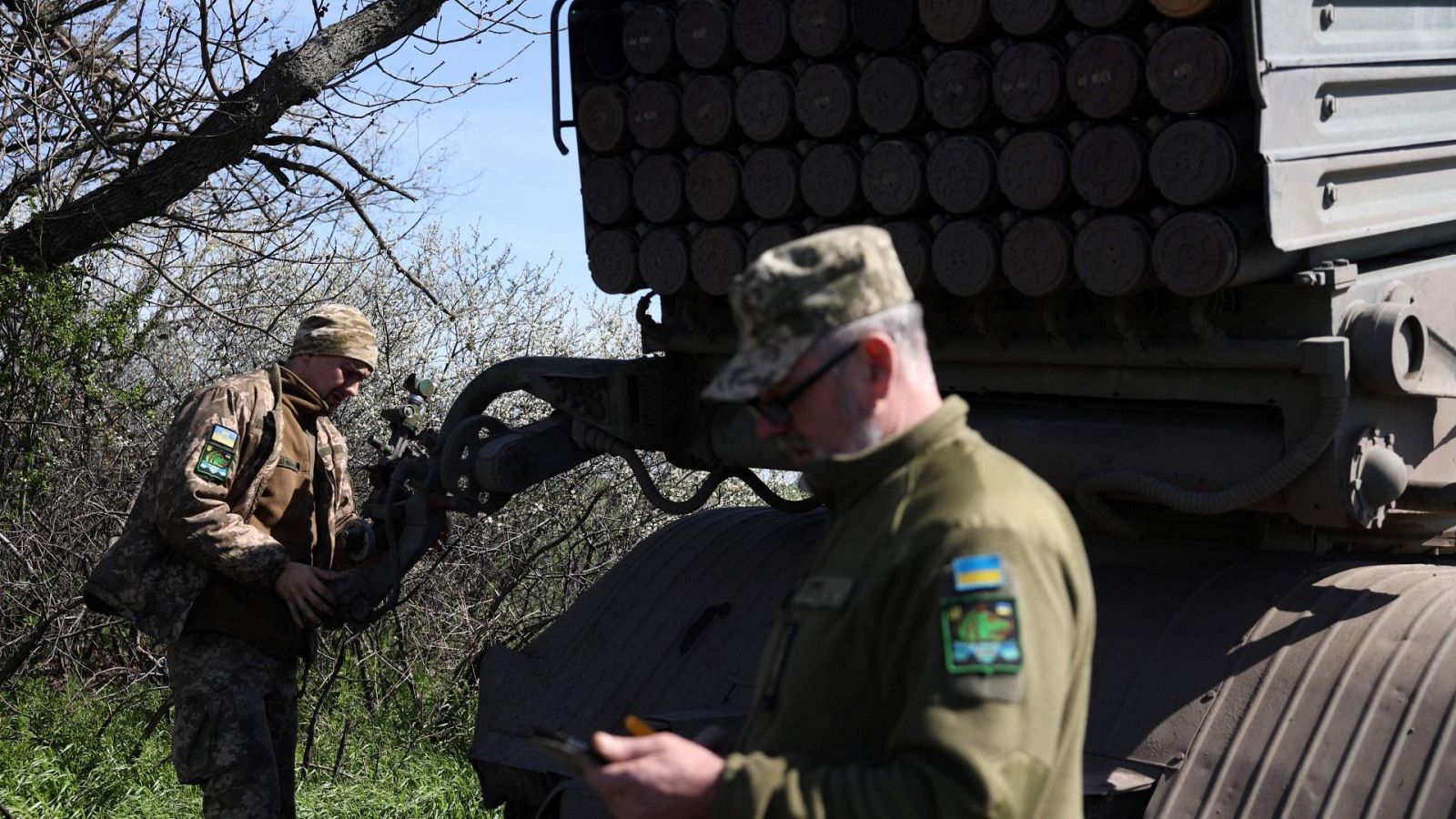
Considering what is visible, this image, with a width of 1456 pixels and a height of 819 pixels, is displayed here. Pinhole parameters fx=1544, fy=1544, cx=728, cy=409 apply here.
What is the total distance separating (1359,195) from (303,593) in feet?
11.3

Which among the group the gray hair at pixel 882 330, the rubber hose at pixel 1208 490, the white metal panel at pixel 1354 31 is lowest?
the rubber hose at pixel 1208 490

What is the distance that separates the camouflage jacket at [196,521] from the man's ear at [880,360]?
3.41 m

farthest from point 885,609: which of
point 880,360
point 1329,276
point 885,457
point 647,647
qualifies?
point 647,647

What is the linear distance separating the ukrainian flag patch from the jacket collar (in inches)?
8.6

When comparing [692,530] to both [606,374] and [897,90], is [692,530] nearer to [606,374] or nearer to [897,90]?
[606,374]

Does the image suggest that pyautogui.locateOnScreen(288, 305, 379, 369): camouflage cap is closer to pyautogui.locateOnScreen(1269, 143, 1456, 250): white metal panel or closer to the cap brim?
pyautogui.locateOnScreen(1269, 143, 1456, 250): white metal panel

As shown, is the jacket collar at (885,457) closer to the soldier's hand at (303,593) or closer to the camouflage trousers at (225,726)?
the soldier's hand at (303,593)

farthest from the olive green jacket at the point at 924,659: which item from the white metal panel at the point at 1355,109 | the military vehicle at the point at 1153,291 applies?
the white metal panel at the point at 1355,109

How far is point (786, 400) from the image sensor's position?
7.01 ft

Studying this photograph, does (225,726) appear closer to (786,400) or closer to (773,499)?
(773,499)

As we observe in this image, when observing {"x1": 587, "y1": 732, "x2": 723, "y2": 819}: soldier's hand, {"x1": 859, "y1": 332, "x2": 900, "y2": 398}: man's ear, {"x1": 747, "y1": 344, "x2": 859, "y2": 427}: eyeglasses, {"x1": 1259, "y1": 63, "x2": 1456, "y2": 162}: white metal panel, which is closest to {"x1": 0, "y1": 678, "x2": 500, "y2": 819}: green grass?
{"x1": 1259, "y1": 63, "x2": 1456, "y2": 162}: white metal panel

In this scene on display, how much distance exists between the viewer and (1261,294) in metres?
4.02

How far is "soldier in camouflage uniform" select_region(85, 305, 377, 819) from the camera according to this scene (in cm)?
500

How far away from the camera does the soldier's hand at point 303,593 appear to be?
16.7 ft
